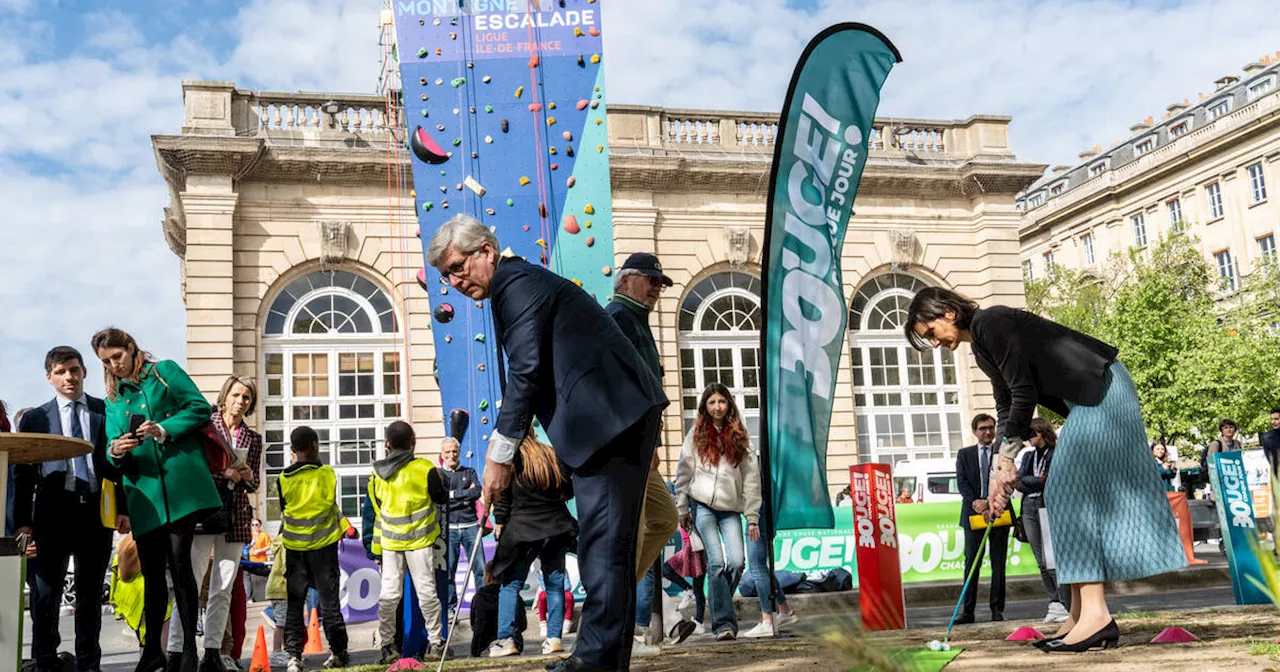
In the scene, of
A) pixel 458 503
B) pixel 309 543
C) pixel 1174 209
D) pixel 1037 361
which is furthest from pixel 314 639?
pixel 1174 209

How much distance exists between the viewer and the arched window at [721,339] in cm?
2391

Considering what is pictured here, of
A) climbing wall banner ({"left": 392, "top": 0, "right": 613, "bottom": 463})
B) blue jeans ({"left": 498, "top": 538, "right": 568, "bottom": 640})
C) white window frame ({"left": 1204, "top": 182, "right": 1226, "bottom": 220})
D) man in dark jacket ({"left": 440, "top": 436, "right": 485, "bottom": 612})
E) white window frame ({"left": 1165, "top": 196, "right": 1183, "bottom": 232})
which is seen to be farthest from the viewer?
white window frame ({"left": 1165, "top": 196, "right": 1183, "bottom": 232})

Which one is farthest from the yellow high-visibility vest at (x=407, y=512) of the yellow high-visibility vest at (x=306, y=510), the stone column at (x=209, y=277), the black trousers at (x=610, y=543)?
the stone column at (x=209, y=277)

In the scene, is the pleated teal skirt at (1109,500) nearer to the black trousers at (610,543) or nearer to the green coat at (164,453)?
the black trousers at (610,543)

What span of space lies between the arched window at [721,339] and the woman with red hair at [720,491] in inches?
613

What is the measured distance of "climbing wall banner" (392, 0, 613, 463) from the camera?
14.3 m

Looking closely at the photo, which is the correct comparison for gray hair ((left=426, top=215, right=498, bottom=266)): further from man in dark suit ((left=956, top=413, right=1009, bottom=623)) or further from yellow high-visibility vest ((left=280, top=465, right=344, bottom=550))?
man in dark suit ((left=956, top=413, right=1009, bottom=623))

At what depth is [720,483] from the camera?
7.88m

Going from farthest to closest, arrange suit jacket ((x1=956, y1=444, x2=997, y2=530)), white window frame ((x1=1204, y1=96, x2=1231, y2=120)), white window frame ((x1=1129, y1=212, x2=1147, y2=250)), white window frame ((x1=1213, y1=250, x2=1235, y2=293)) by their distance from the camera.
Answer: white window frame ((x1=1204, y1=96, x2=1231, y2=120)) → white window frame ((x1=1129, y1=212, x2=1147, y2=250)) → white window frame ((x1=1213, y1=250, x2=1235, y2=293)) → suit jacket ((x1=956, y1=444, x2=997, y2=530))

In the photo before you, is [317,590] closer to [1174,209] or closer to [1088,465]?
[1088,465]

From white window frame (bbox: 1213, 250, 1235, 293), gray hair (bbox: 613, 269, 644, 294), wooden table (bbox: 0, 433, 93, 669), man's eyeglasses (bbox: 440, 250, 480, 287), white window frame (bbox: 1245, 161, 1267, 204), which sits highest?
white window frame (bbox: 1245, 161, 1267, 204)

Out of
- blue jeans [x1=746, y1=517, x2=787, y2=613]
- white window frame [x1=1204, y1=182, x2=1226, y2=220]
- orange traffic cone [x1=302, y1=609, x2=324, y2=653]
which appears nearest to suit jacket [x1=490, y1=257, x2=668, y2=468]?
blue jeans [x1=746, y1=517, x2=787, y2=613]

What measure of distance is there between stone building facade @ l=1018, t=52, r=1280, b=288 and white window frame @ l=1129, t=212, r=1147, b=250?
2.0 inches

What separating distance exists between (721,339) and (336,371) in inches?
309
